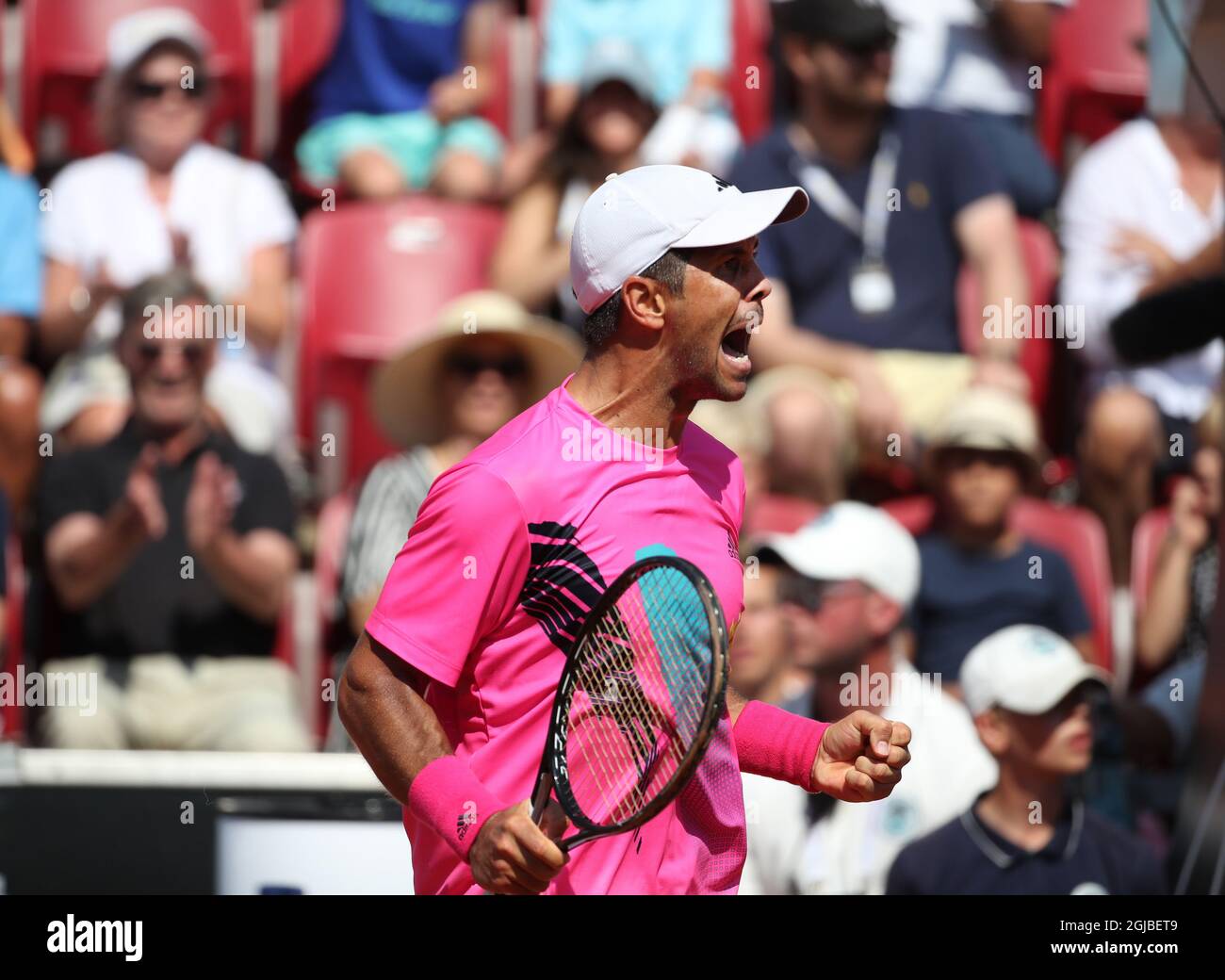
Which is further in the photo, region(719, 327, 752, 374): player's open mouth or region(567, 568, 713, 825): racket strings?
region(719, 327, 752, 374): player's open mouth

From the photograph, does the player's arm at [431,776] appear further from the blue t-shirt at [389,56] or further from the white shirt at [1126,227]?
the blue t-shirt at [389,56]

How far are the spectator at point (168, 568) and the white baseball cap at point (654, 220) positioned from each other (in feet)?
8.73

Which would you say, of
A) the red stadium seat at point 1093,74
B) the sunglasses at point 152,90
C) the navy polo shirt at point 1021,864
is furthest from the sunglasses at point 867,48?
the navy polo shirt at point 1021,864

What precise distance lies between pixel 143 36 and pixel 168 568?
1803 mm

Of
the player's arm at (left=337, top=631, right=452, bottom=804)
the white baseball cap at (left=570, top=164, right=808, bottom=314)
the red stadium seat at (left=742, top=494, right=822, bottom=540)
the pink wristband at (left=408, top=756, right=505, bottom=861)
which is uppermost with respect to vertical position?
the white baseball cap at (left=570, top=164, right=808, bottom=314)

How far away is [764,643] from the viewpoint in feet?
15.8

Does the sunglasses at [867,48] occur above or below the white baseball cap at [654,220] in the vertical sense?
above

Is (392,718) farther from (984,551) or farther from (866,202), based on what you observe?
(866,202)

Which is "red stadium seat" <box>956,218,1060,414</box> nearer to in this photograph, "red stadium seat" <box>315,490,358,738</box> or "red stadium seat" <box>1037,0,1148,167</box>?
"red stadium seat" <box>1037,0,1148,167</box>

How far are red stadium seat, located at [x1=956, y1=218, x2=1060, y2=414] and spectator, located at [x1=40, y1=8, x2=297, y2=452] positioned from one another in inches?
78.8

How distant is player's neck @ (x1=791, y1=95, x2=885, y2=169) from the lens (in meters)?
5.74

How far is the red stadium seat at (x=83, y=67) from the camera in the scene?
6.30 m

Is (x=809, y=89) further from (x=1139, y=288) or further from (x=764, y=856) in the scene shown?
(x=764, y=856)

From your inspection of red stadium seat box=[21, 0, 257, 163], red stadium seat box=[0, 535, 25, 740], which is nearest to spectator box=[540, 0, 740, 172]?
red stadium seat box=[21, 0, 257, 163]
